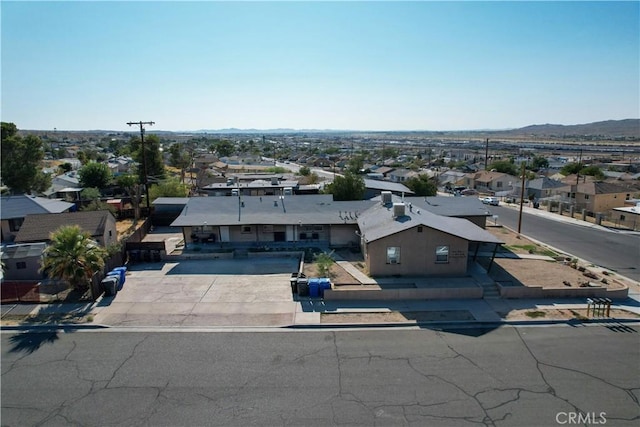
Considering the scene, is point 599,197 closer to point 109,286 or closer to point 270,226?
point 270,226

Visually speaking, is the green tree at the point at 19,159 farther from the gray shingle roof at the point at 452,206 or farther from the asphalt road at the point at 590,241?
the asphalt road at the point at 590,241

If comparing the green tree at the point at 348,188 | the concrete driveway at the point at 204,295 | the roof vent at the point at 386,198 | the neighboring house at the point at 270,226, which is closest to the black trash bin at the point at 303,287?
the concrete driveway at the point at 204,295

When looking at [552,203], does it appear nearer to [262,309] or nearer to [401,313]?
[401,313]

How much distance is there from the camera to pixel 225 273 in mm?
28000

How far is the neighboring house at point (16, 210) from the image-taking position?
1485 inches

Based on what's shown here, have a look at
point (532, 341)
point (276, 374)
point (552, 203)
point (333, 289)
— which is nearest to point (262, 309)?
point (333, 289)

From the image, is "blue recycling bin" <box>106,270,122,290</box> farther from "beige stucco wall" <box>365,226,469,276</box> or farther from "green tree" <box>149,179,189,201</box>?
"green tree" <box>149,179,189,201</box>

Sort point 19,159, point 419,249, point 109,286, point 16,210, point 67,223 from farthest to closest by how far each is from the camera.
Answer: point 19,159
point 16,210
point 67,223
point 419,249
point 109,286

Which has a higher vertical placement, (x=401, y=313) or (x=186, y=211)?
(x=186, y=211)

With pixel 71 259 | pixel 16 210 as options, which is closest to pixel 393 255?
pixel 71 259

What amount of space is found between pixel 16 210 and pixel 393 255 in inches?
1399

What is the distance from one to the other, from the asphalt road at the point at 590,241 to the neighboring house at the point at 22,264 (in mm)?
40742

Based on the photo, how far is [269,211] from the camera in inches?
1405

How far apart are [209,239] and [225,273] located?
22.4 feet
